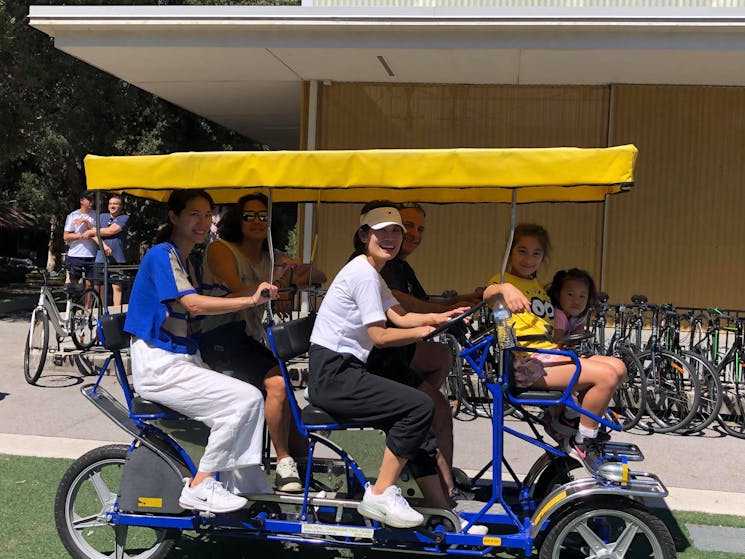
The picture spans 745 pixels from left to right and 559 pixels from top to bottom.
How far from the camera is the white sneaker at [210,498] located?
3.57m

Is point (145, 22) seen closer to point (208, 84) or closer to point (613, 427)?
point (208, 84)

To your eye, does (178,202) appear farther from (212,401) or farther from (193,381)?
(212,401)

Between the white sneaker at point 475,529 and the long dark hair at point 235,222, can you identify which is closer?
the white sneaker at point 475,529

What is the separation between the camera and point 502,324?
3.61m

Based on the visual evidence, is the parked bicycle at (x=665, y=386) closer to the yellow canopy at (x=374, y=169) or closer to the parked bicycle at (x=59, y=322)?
the yellow canopy at (x=374, y=169)

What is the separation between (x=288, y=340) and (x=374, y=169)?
948 mm

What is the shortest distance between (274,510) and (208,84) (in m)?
8.88

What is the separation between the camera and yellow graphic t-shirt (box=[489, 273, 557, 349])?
4.00 meters

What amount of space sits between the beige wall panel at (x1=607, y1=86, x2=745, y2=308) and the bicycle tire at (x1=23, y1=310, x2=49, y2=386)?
7.40 m

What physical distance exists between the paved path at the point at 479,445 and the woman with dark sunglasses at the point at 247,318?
2206 millimetres

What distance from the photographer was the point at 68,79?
53.2 ft

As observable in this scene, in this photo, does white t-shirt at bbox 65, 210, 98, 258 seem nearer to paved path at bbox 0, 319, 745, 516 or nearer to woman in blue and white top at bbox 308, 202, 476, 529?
paved path at bbox 0, 319, 745, 516

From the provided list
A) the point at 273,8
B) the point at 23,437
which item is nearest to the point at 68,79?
the point at 273,8

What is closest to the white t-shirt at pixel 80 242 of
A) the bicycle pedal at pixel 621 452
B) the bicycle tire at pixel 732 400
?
the bicycle tire at pixel 732 400
